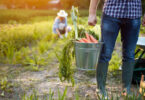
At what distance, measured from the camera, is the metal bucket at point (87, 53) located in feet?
7.97

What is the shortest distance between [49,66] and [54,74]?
21.1 inches

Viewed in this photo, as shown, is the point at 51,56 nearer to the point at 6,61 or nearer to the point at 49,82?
the point at 6,61

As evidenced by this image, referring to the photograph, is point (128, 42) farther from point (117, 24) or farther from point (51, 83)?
point (51, 83)

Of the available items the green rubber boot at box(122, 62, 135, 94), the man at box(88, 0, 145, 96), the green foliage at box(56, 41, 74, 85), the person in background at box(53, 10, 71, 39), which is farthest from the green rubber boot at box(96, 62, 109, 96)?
the person in background at box(53, 10, 71, 39)

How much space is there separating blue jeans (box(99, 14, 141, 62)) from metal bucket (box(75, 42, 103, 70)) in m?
0.19

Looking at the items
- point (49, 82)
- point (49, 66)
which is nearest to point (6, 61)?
point (49, 66)

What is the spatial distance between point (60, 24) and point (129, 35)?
473 centimetres

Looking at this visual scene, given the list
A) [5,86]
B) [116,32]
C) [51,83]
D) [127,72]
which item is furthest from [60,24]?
[116,32]

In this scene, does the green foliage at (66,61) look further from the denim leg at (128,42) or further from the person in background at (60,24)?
the person in background at (60,24)

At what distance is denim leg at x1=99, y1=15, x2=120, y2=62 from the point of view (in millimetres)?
2125

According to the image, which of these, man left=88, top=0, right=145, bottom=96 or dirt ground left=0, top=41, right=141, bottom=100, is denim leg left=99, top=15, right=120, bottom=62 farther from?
dirt ground left=0, top=41, right=141, bottom=100

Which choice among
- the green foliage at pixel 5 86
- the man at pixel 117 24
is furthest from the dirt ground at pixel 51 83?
the man at pixel 117 24

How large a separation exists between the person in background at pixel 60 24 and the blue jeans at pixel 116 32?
A: 14.4ft

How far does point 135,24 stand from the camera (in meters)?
2.14
